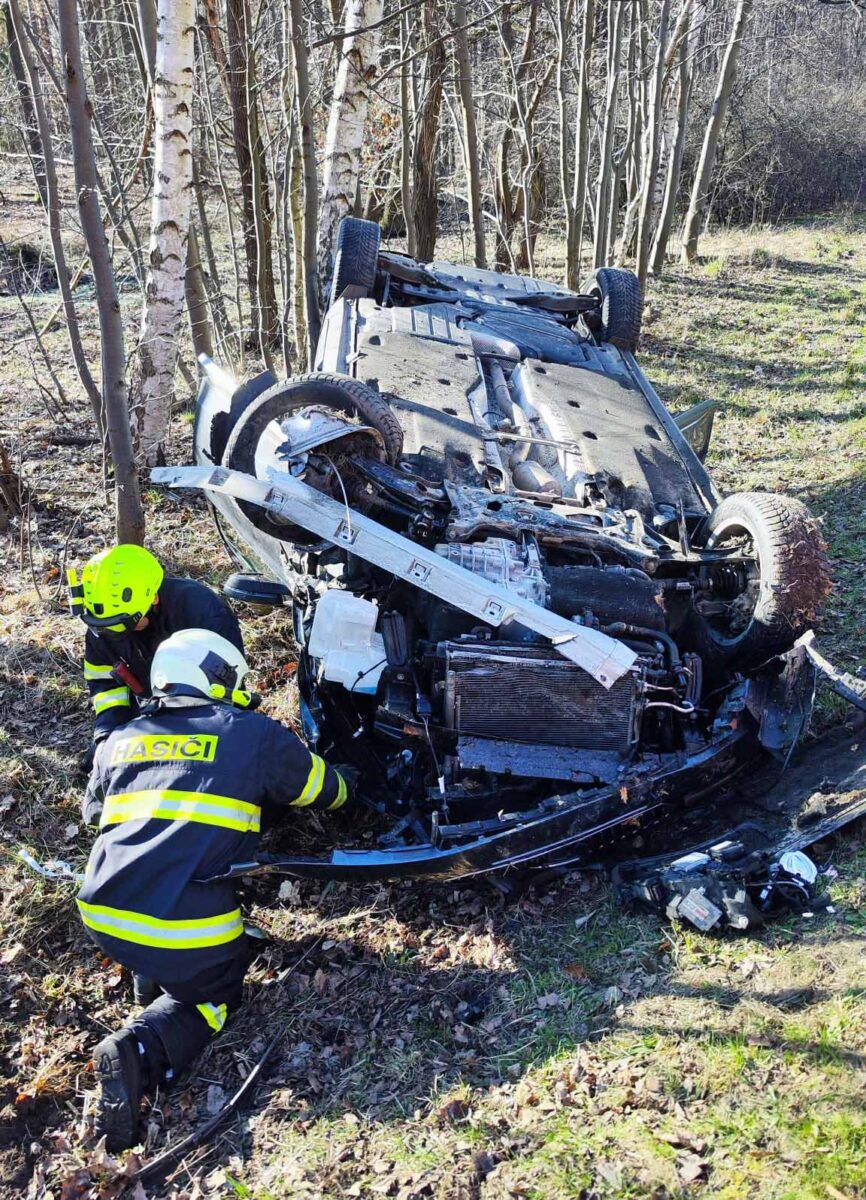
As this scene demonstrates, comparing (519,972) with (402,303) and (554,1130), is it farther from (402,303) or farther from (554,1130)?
(402,303)

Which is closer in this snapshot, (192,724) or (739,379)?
(192,724)

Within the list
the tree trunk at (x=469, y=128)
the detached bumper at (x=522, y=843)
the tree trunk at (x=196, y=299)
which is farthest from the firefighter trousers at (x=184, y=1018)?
the tree trunk at (x=469, y=128)

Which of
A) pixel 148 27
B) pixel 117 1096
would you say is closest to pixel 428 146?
pixel 148 27

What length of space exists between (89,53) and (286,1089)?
8867 millimetres

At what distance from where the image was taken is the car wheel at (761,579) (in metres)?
3.51

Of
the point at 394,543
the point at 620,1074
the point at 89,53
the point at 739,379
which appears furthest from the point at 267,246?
the point at 620,1074

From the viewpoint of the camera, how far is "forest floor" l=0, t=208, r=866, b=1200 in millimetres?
2336

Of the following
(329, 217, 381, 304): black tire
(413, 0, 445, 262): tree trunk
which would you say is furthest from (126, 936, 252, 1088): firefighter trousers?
(413, 0, 445, 262): tree trunk

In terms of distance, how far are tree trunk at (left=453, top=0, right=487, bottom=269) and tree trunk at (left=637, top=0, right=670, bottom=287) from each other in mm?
2617

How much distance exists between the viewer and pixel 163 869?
115 inches

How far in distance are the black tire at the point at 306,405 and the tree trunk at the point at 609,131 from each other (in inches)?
306

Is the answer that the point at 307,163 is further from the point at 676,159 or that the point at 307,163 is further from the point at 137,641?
the point at 676,159

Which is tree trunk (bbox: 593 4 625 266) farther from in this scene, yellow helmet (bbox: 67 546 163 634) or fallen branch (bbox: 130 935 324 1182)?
fallen branch (bbox: 130 935 324 1182)

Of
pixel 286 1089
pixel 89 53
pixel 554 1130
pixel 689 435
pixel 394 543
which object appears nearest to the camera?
pixel 554 1130
